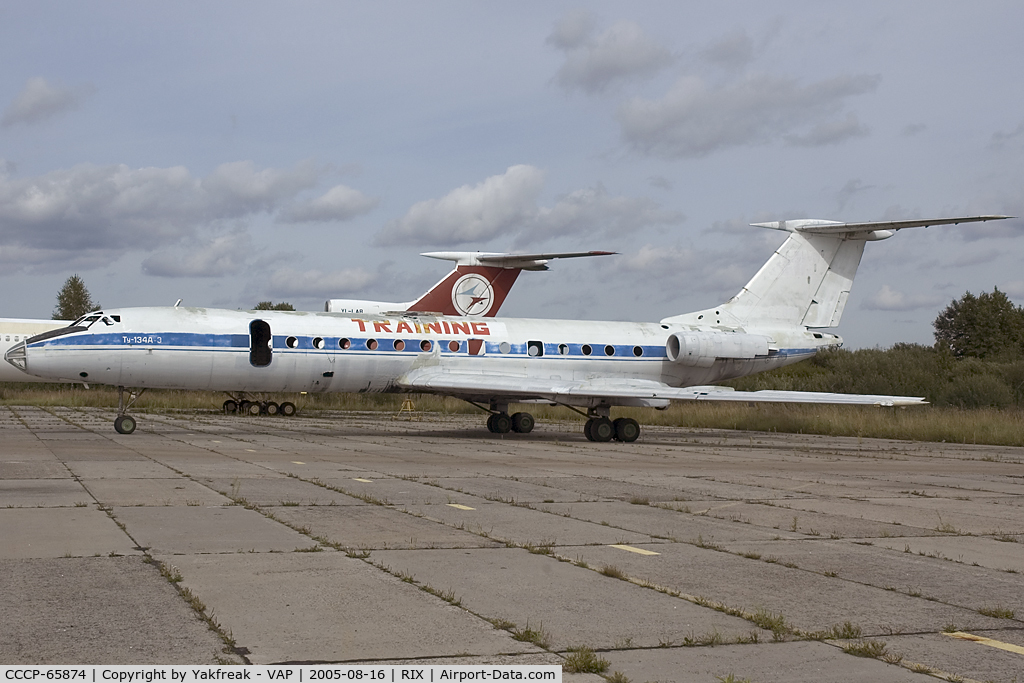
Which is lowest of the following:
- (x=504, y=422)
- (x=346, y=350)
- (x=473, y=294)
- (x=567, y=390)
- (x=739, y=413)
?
(x=504, y=422)

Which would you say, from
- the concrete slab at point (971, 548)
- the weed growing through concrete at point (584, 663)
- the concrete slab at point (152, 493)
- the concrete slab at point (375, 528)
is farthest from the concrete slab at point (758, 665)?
the concrete slab at point (152, 493)

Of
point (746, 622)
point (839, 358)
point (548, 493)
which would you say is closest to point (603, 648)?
point (746, 622)

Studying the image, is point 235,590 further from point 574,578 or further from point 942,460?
point 942,460

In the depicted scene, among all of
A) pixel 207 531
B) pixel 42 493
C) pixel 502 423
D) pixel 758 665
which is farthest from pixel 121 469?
pixel 502 423

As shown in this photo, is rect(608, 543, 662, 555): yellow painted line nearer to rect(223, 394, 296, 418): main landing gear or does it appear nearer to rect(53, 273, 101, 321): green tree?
rect(223, 394, 296, 418): main landing gear

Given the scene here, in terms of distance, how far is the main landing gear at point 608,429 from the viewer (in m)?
24.2

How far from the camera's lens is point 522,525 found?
9.26 meters

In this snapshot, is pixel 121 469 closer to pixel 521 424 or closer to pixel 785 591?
pixel 785 591

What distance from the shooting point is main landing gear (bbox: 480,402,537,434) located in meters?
26.8

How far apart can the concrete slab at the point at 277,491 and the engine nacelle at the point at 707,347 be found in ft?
51.6

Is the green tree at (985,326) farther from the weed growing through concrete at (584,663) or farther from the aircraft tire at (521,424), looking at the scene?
the weed growing through concrete at (584,663)

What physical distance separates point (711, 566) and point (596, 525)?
2.14 m

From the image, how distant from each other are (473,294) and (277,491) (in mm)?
21138

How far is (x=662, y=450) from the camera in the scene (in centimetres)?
2161
